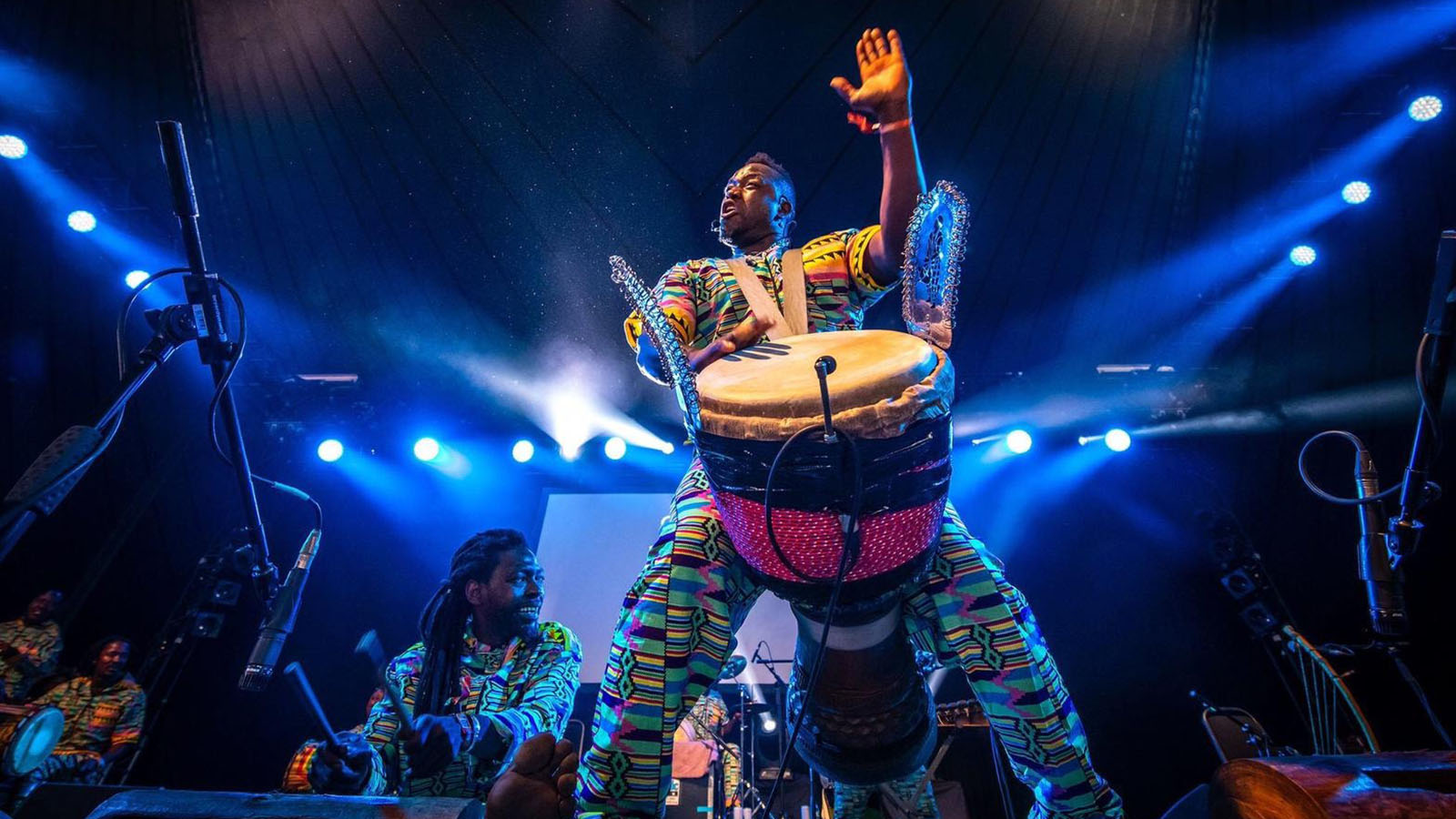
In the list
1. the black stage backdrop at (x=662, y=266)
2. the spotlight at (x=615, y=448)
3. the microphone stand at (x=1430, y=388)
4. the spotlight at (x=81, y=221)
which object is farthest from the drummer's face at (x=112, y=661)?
the microphone stand at (x=1430, y=388)

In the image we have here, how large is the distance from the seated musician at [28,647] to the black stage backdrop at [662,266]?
321 millimetres

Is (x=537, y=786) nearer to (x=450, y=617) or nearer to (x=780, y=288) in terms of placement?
(x=780, y=288)

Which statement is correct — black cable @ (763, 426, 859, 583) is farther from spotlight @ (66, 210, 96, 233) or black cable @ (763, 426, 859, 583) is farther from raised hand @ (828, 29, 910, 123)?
spotlight @ (66, 210, 96, 233)

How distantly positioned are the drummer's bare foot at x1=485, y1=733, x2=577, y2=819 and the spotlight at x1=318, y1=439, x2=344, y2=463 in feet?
21.8

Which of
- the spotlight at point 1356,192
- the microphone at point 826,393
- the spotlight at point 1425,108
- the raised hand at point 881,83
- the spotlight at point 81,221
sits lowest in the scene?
the microphone at point 826,393

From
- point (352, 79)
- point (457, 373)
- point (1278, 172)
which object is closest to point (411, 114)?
point (352, 79)

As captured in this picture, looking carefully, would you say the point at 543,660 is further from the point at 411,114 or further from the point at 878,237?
the point at 411,114

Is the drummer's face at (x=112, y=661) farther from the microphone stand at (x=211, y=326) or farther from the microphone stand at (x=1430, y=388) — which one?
the microphone stand at (x=1430, y=388)

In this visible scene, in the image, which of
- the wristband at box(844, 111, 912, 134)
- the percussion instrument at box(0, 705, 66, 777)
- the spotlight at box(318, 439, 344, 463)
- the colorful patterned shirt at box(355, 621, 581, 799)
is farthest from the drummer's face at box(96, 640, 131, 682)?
the wristband at box(844, 111, 912, 134)

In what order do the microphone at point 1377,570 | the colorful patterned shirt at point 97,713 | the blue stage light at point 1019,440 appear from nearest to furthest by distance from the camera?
1. the microphone at point 1377,570
2. the colorful patterned shirt at point 97,713
3. the blue stage light at point 1019,440

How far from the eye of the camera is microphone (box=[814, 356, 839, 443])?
1398mm

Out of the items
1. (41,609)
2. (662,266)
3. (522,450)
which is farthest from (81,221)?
(662,266)

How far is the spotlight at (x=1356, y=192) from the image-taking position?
538 centimetres

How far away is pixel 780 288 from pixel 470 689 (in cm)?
264
